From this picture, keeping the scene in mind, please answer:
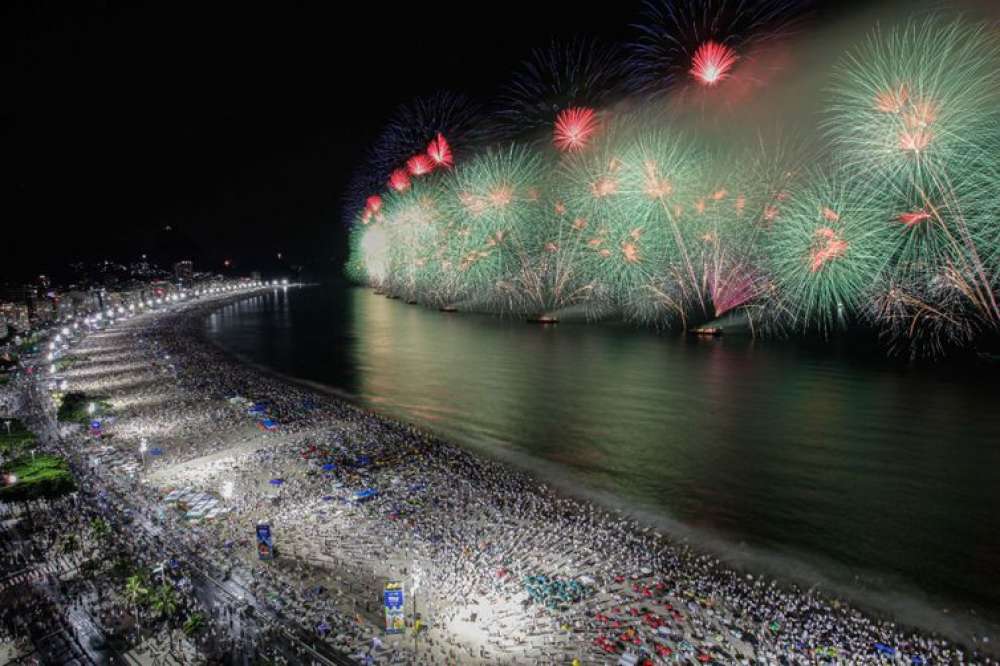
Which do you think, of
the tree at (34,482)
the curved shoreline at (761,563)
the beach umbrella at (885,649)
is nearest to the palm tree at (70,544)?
the tree at (34,482)

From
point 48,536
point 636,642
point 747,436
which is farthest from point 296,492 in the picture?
point 747,436

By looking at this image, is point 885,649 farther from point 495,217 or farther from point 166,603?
point 495,217

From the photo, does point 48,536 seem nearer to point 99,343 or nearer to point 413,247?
point 99,343

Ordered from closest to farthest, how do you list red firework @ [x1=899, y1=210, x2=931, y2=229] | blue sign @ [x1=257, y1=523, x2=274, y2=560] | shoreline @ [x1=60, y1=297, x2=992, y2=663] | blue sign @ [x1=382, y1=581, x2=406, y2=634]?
blue sign @ [x1=382, y1=581, x2=406, y2=634] < shoreline @ [x1=60, y1=297, x2=992, y2=663] < blue sign @ [x1=257, y1=523, x2=274, y2=560] < red firework @ [x1=899, y1=210, x2=931, y2=229]

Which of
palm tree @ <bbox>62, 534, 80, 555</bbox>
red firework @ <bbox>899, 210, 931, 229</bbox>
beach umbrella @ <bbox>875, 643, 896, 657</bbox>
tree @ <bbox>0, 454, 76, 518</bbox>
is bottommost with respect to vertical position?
beach umbrella @ <bbox>875, 643, 896, 657</bbox>

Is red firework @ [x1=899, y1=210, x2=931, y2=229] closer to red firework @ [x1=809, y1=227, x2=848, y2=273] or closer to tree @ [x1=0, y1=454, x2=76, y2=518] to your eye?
red firework @ [x1=809, y1=227, x2=848, y2=273]

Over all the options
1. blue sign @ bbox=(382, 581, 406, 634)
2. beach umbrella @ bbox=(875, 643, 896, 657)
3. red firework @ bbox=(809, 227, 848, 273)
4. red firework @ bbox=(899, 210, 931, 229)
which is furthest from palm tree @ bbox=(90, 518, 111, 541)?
red firework @ bbox=(809, 227, 848, 273)

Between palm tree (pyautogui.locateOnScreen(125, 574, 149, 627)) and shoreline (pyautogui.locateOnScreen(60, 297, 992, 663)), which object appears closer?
palm tree (pyautogui.locateOnScreen(125, 574, 149, 627))

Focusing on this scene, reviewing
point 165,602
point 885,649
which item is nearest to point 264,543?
point 165,602

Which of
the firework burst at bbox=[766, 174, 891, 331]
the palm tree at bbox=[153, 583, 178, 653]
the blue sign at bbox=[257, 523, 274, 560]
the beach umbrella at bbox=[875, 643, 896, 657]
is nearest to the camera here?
the beach umbrella at bbox=[875, 643, 896, 657]
